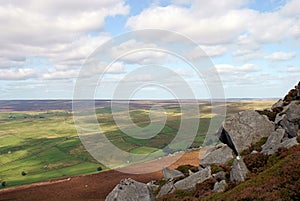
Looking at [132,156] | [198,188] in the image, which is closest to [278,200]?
[198,188]

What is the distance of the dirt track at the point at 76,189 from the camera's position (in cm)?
4014

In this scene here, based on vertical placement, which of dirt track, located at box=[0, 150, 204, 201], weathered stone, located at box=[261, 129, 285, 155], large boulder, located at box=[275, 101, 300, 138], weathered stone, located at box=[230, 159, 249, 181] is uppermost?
large boulder, located at box=[275, 101, 300, 138]

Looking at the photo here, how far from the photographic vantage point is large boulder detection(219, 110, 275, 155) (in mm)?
28422

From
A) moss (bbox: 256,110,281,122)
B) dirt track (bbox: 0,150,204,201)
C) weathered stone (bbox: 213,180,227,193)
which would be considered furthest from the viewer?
dirt track (bbox: 0,150,204,201)

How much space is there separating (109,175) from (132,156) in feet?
302

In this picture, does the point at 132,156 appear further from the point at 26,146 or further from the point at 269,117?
the point at 269,117

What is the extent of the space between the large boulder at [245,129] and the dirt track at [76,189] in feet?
60.7

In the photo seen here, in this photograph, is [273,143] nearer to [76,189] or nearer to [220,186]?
[220,186]

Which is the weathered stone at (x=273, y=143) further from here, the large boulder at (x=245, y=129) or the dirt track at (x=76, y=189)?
the dirt track at (x=76, y=189)

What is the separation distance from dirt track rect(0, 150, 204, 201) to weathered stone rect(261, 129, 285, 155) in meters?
22.4

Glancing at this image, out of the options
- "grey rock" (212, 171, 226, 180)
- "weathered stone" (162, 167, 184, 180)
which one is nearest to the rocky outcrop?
"weathered stone" (162, 167, 184, 180)

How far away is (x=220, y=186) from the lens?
21.3 meters

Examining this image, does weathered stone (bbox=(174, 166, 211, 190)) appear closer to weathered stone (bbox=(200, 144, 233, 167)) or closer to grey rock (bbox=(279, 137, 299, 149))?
weathered stone (bbox=(200, 144, 233, 167))

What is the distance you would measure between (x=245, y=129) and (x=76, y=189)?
91.2 ft
